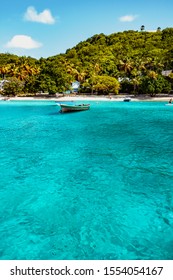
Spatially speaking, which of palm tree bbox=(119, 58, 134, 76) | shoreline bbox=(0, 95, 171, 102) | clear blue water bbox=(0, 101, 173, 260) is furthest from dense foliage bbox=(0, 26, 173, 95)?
clear blue water bbox=(0, 101, 173, 260)

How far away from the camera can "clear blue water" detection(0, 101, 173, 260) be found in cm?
761

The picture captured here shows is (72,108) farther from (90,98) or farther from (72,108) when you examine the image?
(90,98)

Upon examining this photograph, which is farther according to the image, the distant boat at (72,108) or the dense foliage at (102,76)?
the dense foliage at (102,76)

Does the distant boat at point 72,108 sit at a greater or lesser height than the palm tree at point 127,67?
lesser

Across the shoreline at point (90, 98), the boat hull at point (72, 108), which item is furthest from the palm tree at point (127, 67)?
the boat hull at point (72, 108)

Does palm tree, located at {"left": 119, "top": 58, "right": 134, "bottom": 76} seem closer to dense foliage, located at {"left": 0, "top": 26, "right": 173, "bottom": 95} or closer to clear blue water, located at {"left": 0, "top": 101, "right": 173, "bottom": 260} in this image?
dense foliage, located at {"left": 0, "top": 26, "right": 173, "bottom": 95}

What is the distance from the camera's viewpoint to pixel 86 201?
10.5 m

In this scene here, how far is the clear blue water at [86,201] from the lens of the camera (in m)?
7.61

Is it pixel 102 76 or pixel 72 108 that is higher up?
pixel 102 76

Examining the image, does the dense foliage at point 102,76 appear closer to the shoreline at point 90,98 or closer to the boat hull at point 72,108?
the shoreline at point 90,98

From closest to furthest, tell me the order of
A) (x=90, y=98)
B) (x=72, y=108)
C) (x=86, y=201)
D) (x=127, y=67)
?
(x=86, y=201)
(x=72, y=108)
(x=90, y=98)
(x=127, y=67)

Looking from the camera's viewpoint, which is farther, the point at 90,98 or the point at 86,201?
the point at 90,98

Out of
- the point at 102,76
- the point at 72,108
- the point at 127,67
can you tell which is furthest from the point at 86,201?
the point at 127,67
